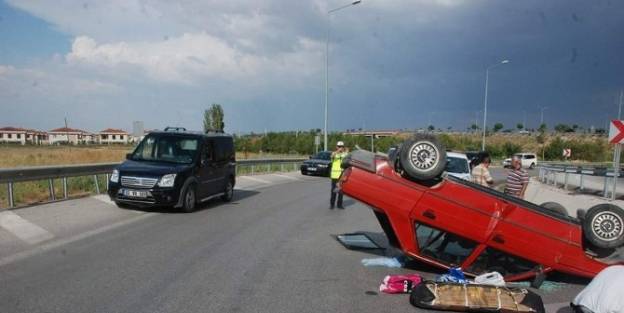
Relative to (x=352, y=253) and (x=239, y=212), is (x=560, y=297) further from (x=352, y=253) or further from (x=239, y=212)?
(x=239, y=212)

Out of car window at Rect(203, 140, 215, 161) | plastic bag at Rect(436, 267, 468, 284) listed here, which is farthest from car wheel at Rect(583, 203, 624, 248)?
car window at Rect(203, 140, 215, 161)

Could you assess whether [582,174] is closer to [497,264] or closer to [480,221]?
[497,264]

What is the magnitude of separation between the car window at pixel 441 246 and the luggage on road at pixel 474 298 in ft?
3.54

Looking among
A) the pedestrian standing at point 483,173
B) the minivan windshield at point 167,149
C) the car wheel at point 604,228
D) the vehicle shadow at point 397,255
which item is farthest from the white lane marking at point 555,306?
the minivan windshield at point 167,149

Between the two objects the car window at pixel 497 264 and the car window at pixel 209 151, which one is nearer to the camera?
the car window at pixel 497 264

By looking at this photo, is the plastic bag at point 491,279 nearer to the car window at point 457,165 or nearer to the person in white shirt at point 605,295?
the person in white shirt at point 605,295

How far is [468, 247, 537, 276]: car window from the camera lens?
6.38m

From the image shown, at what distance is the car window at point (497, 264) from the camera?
20.9 ft

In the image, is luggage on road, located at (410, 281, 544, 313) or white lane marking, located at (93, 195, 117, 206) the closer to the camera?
luggage on road, located at (410, 281, 544, 313)

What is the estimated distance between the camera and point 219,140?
14.5 metres

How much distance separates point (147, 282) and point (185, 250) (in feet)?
6.02

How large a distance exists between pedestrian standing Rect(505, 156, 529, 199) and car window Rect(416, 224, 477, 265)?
4120 millimetres

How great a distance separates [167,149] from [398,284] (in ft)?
28.6

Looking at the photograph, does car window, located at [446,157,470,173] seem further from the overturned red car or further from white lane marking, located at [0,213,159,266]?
white lane marking, located at [0,213,159,266]
